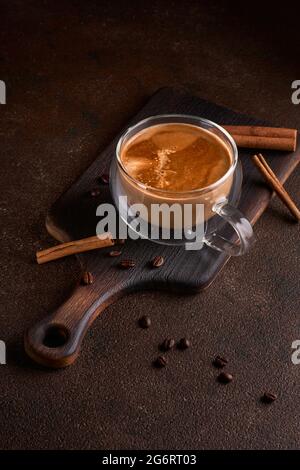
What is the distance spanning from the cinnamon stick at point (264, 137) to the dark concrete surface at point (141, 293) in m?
0.09

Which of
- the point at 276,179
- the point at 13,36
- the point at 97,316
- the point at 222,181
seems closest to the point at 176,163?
the point at 222,181

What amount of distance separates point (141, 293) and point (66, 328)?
0.19 metres

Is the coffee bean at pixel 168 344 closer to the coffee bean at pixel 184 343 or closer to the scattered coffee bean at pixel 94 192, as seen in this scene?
the coffee bean at pixel 184 343

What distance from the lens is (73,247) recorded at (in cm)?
154

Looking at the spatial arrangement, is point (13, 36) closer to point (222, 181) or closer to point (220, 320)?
point (222, 181)

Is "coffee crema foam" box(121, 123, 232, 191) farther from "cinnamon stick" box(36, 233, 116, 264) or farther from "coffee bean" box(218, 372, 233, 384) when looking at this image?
"coffee bean" box(218, 372, 233, 384)

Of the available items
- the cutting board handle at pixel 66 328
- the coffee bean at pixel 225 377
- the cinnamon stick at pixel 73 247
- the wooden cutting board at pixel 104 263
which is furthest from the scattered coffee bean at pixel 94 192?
the coffee bean at pixel 225 377

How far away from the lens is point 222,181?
1.50 meters

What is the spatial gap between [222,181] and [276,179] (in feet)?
0.69

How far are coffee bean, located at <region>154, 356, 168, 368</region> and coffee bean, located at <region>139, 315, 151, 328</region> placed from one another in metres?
0.07

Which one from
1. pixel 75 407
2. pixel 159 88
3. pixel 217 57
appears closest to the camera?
pixel 75 407

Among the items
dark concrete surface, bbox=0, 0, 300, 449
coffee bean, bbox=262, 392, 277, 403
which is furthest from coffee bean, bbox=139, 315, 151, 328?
coffee bean, bbox=262, 392, 277, 403

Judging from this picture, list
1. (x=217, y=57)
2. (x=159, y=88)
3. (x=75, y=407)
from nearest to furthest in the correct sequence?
1. (x=75, y=407)
2. (x=159, y=88)
3. (x=217, y=57)

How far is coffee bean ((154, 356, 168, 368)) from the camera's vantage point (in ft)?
4.66
